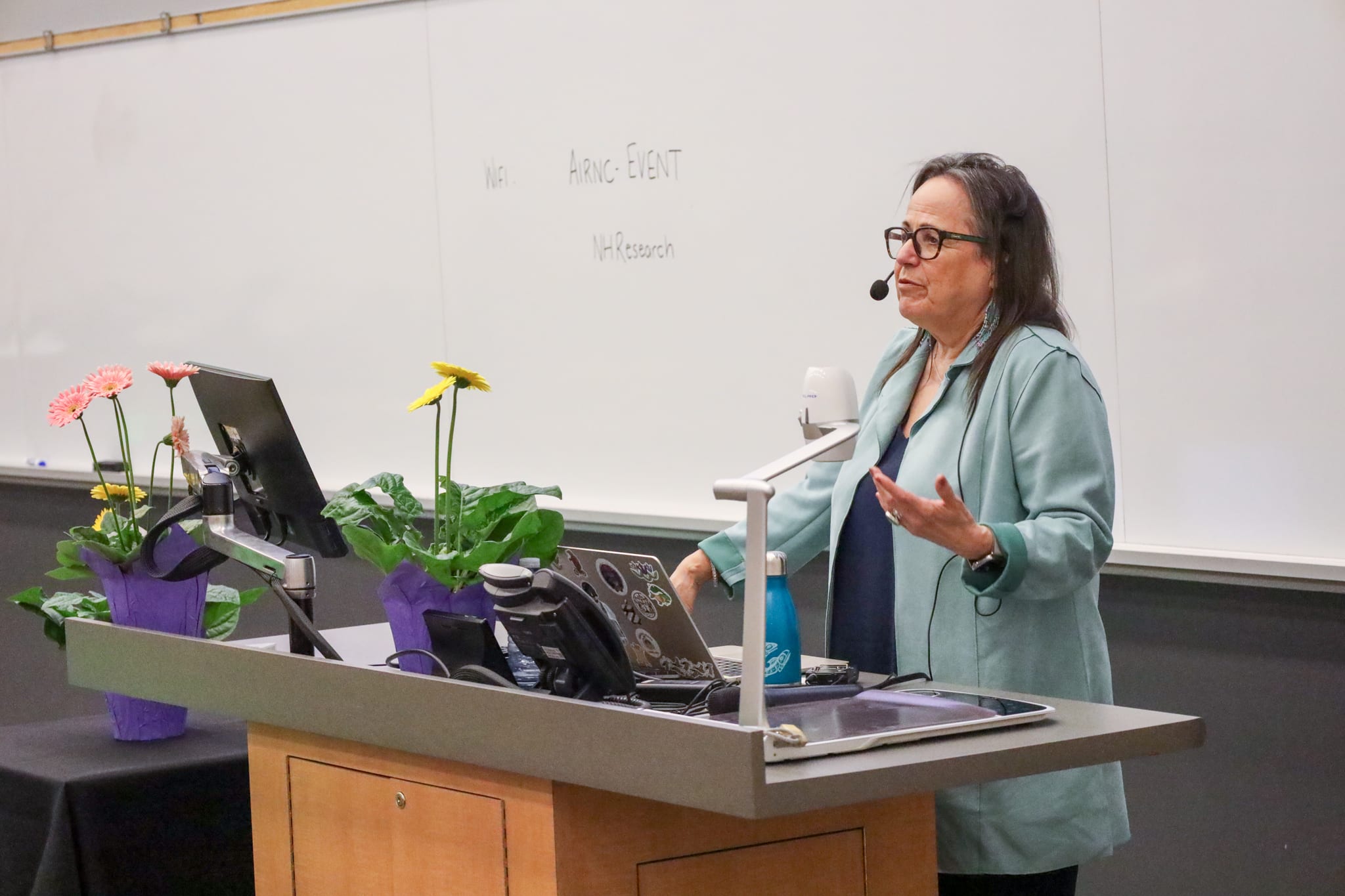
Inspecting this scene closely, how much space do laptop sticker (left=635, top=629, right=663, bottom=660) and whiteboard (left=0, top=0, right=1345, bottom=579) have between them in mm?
1219

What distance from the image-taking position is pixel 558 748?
1351mm

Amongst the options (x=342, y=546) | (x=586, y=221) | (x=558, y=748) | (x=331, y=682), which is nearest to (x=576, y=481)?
(x=586, y=221)

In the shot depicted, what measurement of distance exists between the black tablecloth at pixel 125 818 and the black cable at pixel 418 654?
48 centimetres

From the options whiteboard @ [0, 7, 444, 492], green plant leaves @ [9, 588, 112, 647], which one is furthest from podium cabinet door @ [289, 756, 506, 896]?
whiteboard @ [0, 7, 444, 492]

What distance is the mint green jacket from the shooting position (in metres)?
1.66

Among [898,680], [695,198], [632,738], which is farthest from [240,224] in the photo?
[632,738]

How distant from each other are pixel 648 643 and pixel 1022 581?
406 mm

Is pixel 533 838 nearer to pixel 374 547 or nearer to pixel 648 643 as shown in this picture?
pixel 648 643

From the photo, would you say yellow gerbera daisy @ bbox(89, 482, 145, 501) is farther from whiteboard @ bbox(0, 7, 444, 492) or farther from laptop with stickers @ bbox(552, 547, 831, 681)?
whiteboard @ bbox(0, 7, 444, 492)

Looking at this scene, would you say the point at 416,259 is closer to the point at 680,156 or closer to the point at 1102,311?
the point at 680,156

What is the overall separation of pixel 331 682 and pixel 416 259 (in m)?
2.14

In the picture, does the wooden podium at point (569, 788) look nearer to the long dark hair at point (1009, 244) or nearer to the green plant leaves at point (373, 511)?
the green plant leaves at point (373, 511)

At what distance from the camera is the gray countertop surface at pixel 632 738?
121 cm

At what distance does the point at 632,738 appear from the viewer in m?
1.28
